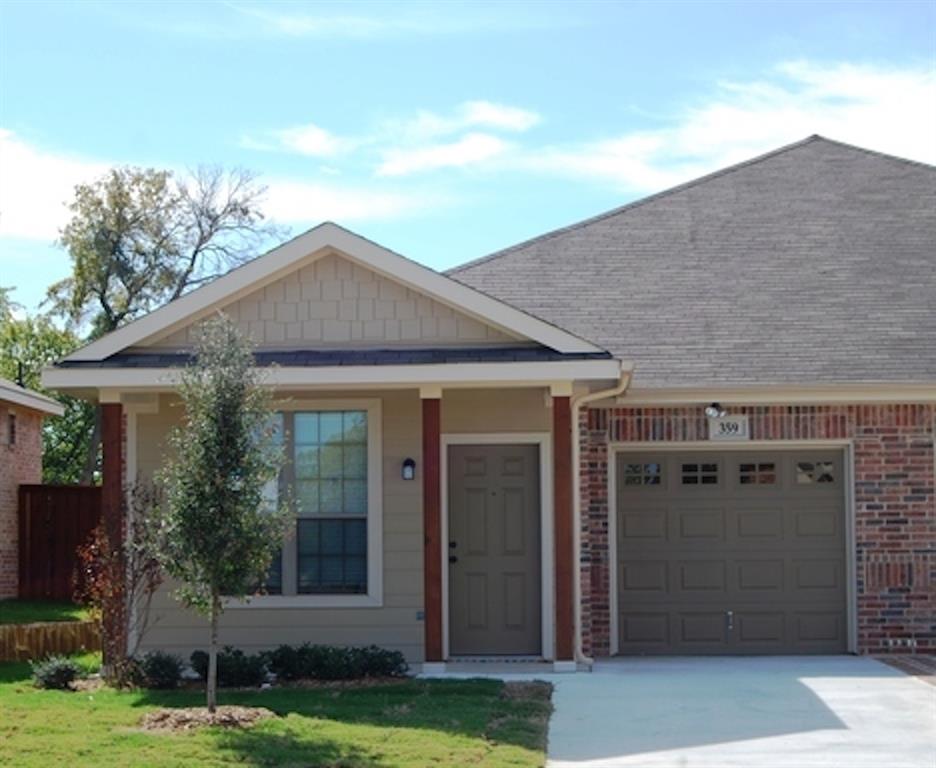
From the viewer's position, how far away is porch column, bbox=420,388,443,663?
13555 millimetres

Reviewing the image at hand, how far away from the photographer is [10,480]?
22469mm

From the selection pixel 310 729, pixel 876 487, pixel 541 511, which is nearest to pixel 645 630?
pixel 541 511

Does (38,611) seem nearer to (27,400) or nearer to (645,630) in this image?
(27,400)

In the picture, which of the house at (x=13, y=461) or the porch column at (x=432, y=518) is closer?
the porch column at (x=432, y=518)

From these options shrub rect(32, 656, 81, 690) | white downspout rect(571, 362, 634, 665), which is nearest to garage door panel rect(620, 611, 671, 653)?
white downspout rect(571, 362, 634, 665)

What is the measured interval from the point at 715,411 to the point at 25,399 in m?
12.0

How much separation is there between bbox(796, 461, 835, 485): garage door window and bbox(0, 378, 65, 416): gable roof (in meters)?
11.9

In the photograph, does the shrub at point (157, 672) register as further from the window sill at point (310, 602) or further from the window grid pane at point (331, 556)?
the window grid pane at point (331, 556)

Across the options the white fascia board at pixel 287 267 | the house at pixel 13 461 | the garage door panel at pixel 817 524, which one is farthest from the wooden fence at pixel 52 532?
the garage door panel at pixel 817 524

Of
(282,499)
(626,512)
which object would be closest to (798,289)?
(626,512)

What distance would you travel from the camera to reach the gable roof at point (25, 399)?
21.9m

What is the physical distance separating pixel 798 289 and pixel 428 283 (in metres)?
5.16

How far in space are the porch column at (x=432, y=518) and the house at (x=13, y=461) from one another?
399 inches

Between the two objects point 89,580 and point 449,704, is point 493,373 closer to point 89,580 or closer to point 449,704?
point 449,704
